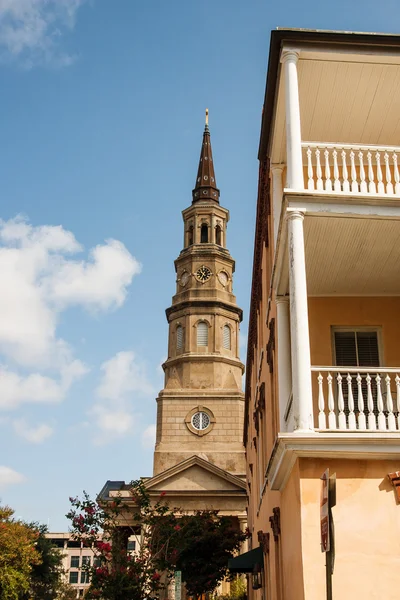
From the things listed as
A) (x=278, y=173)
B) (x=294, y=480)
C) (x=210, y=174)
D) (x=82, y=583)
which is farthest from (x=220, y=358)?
(x=82, y=583)

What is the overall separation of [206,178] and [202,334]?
16965mm

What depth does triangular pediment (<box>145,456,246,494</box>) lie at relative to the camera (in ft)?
161

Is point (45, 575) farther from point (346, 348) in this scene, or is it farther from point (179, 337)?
point (346, 348)

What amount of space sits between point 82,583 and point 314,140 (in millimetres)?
112604

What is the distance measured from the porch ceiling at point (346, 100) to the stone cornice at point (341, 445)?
6204 millimetres

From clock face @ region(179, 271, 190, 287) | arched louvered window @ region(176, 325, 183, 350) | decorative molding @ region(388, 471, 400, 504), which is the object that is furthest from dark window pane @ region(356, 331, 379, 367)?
clock face @ region(179, 271, 190, 287)

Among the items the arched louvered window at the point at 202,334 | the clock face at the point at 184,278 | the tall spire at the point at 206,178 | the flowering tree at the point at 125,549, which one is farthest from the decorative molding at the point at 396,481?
the tall spire at the point at 206,178

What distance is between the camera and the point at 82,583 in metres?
114

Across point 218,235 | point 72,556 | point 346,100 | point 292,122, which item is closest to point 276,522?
point 292,122

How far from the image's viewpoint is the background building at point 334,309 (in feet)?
30.8

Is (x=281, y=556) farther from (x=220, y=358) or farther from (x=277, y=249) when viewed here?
(x=220, y=358)

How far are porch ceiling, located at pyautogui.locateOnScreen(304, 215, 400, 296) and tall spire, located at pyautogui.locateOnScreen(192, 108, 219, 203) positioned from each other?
51.4 m

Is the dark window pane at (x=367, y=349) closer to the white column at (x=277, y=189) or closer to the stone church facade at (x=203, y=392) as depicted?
the white column at (x=277, y=189)

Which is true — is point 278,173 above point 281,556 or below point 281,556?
above
